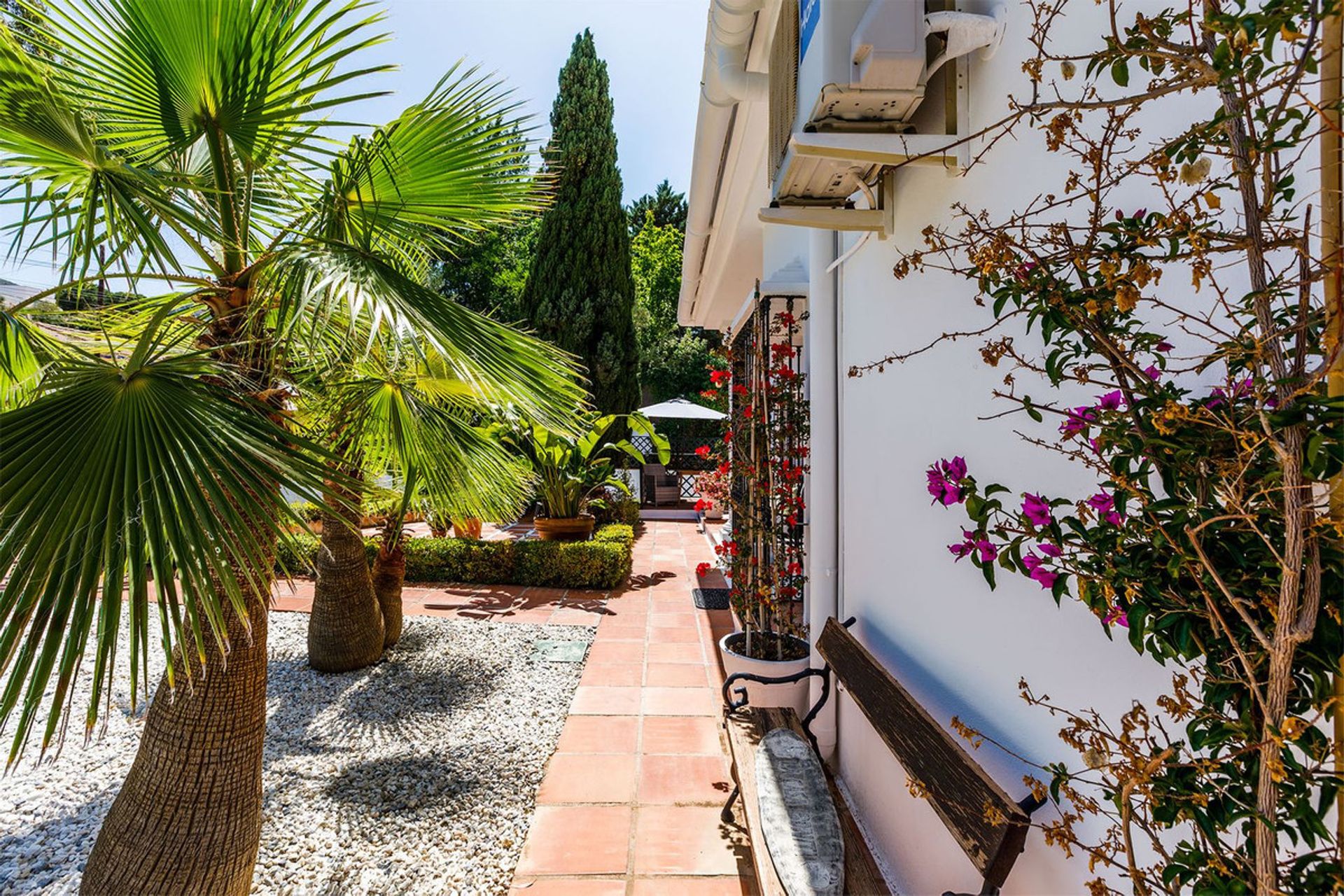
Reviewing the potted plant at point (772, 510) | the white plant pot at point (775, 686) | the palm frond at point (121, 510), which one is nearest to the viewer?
the palm frond at point (121, 510)

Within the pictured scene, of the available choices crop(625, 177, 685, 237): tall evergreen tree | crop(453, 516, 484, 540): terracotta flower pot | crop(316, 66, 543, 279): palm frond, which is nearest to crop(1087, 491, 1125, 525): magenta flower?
crop(316, 66, 543, 279): palm frond

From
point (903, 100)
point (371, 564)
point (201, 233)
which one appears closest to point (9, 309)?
point (201, 233)

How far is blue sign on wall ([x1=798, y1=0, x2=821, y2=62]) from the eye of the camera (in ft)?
6.56

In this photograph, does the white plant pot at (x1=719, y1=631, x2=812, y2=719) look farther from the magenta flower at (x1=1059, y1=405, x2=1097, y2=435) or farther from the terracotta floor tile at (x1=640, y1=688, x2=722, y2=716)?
the magenta flower at (x1=1059, y1=405, x2=1097, y2=435)

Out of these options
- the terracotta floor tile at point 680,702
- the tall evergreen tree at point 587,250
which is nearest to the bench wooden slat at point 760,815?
the terracotta floor tile at point 680,702

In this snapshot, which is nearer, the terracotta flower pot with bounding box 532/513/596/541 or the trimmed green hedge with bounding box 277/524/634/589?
the trimmed green hedge with bounding box 277/524/634/589

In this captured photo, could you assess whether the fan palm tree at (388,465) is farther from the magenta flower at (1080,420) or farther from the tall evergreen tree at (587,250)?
the tall evergreen tree at (587,250)

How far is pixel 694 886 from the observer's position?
290cm

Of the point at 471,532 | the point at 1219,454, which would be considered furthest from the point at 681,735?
the point at 471,532

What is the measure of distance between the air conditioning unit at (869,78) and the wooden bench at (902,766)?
1.66m

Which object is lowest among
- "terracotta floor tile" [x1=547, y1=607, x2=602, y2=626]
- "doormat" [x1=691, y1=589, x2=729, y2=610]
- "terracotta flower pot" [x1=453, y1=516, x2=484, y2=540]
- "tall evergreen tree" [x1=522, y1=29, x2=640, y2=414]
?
"terracotta floor tile" [x1=547, y1=607, x2=602, y2=626]

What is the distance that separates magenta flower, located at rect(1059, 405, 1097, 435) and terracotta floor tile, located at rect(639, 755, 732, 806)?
3156 millimetres

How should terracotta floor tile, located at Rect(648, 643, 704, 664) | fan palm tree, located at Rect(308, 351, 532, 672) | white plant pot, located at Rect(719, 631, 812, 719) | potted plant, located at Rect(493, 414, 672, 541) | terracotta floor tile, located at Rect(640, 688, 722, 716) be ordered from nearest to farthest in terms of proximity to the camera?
1. fan palm tree, located at Rect(308, 351, 532, 672)
2. white plant pot, located at Rect(719, 631, 812, 719)
3. terracotta floor tile, located at Rect(640, 688, 722, 716)
4. terracotta floor tile, located at Rect(648, 643, 704, 664)
5. potted plant, located at Rect(493, 414, 672, 541)

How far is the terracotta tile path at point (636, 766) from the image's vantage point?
2.99 meters
